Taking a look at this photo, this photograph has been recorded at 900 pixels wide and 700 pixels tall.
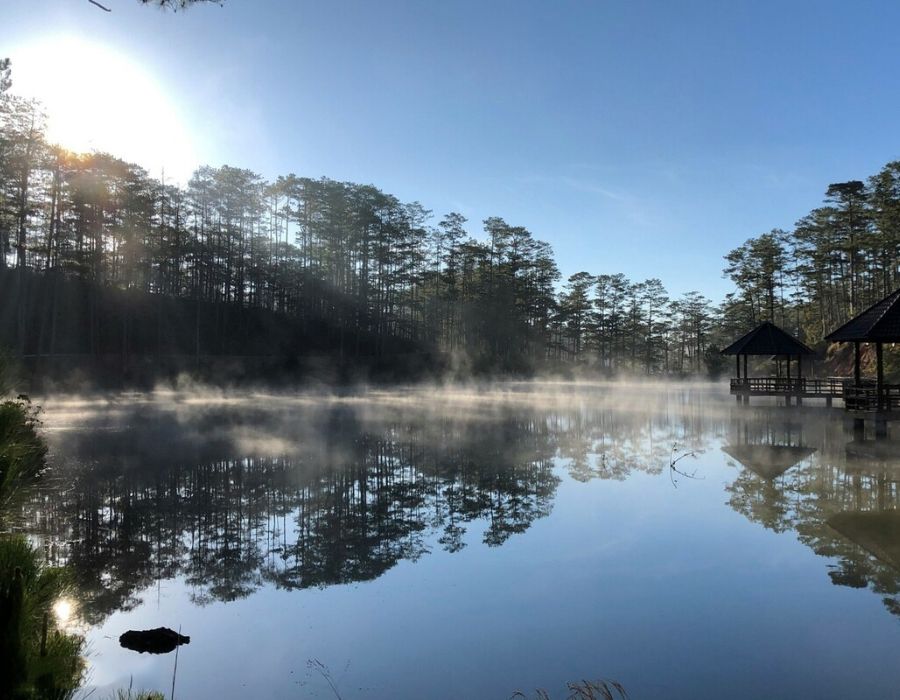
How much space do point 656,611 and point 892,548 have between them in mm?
3611

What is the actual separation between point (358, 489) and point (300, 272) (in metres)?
33.9

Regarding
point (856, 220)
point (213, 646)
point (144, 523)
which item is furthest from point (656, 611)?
point (856, 220)

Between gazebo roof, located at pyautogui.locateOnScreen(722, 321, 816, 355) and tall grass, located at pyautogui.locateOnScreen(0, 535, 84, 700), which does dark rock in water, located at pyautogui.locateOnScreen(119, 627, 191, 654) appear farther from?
gazebo roof, located at pyautogui.locateOnScreen(722, 321, 816, 355)

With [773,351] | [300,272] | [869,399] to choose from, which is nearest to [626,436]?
[869,399]

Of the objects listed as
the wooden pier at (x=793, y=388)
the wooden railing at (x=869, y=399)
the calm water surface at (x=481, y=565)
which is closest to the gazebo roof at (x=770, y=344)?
the wooden pier at (x=793, y=388)

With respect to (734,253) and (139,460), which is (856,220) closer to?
(734,253)

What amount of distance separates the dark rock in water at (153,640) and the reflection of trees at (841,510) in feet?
20.9

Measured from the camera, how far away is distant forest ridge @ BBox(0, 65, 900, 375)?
29.2 meters

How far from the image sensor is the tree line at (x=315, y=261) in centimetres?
2861

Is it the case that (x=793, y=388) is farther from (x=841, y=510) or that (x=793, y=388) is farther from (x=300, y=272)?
(x=300, y=272)

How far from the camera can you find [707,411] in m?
23.8

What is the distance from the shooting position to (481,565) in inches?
264

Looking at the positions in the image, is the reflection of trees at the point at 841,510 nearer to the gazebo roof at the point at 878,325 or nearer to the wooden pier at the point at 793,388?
the gazebo roof at the point at 878,325

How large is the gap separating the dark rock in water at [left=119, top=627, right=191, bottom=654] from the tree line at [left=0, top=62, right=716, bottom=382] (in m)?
26.8
